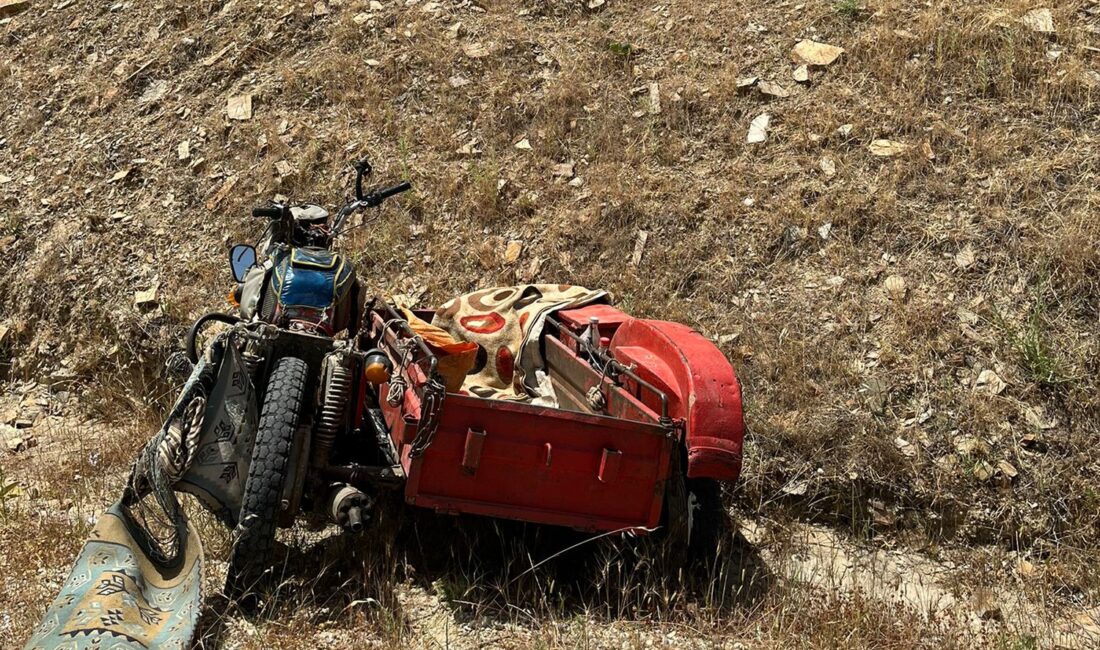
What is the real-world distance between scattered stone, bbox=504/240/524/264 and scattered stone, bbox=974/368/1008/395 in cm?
345

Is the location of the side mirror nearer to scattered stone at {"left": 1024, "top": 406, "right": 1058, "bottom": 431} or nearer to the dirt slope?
the dirt slope

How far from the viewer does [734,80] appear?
29.8 feet

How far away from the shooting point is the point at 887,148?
808cm

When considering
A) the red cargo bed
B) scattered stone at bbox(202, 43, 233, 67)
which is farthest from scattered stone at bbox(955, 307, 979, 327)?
scattered stone at bbox(202, 43, 233, 67)

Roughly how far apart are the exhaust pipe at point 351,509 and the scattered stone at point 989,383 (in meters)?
3.72

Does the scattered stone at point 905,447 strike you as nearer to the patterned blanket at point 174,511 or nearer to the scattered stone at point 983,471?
the scattered stone at point 983,471

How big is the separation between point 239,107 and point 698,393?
6.76 metres

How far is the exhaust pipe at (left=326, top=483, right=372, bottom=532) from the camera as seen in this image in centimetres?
457

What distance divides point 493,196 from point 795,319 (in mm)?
2796

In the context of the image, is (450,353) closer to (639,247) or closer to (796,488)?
(796,488)

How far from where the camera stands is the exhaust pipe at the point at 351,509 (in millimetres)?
4574

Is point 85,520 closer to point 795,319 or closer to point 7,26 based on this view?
point 795,319

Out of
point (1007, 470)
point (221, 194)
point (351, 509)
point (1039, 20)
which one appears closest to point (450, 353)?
point (351, 509)

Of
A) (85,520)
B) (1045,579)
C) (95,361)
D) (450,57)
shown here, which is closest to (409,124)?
(450,57)
